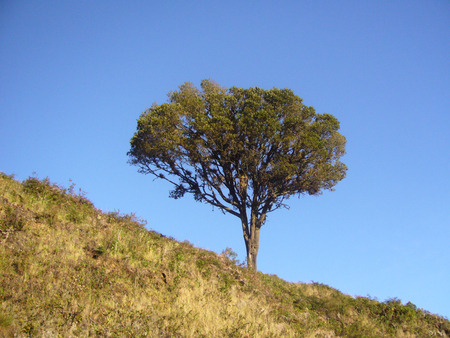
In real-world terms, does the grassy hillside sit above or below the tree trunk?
below

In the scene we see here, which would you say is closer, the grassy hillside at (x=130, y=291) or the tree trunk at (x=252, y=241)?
the grassy hillside at (x=130, y=291)

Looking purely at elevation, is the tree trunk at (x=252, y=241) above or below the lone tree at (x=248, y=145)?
below

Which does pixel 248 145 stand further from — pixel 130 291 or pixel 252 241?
pixel 130 291

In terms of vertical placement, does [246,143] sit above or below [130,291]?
above

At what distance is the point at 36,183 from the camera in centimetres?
1525

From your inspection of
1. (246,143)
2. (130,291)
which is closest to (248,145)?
(246,143)

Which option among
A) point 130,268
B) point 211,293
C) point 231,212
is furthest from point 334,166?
point 130,268

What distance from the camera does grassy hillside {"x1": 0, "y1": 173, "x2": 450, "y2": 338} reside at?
8.52 meters

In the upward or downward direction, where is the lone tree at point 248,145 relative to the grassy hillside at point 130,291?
upward

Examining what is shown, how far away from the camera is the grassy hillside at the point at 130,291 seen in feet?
28.0

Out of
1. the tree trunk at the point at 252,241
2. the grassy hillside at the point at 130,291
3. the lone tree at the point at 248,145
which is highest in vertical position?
the lone tree at the point at 248,145

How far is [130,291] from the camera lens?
10.5 meters

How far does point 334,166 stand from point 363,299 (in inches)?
345

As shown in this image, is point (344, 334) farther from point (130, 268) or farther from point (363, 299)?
point (130, 268)
